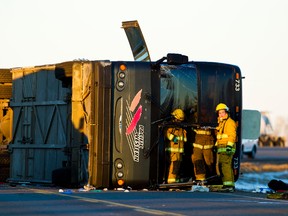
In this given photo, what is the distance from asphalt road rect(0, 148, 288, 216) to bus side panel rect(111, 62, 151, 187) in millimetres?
995

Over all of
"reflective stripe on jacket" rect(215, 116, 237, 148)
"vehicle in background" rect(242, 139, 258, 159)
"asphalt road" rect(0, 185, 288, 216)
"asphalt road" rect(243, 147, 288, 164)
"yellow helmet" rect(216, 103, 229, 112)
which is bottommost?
"asphalt road" rect(243, 147, 288, 164)

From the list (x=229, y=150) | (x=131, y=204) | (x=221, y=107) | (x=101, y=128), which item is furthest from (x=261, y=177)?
(x=131, y=204)

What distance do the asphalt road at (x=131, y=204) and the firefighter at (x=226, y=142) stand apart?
152 cm

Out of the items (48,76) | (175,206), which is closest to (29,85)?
(48,76)

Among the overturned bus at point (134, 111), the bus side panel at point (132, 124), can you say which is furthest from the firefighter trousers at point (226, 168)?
the bus side panel at point (132, 124)

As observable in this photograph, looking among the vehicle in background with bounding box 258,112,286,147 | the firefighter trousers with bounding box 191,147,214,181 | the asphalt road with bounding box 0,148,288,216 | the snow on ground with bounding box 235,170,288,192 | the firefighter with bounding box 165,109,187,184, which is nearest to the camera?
the asphalt road with bounding box 0,148,288,216

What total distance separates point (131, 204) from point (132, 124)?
419 centimetres

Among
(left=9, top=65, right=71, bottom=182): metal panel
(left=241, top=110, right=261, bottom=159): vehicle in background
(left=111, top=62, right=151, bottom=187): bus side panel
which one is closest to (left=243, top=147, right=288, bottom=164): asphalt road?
(left=9, top=65, right=71, bottom=182): metal panel

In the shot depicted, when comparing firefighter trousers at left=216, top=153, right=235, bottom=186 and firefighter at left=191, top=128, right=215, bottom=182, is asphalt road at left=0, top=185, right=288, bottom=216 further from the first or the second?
firefighter trousers at left=216, top=153, right=235, bottom=186

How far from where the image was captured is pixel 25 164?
20.8 meters

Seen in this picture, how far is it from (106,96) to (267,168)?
29.3 metres

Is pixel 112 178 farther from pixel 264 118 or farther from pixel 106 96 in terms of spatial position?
Answer: pixel 264 118

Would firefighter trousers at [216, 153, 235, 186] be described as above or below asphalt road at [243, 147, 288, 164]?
above

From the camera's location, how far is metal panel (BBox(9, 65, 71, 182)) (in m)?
19.6
